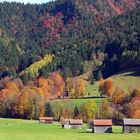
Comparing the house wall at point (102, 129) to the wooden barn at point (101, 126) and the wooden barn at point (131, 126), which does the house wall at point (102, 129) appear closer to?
the wooden barn at point (101, 126)

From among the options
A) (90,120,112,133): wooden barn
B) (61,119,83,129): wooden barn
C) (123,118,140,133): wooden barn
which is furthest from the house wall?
(61,119,83,129): wooden barn

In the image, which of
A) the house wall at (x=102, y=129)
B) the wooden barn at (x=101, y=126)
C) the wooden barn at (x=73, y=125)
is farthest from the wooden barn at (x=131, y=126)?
the wooden barn at (x=73, y=125)

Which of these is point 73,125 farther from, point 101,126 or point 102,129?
point 102,129

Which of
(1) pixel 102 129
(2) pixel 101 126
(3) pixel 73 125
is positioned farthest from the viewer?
(3) pixel 73 125

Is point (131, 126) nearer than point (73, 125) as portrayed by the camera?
Yes

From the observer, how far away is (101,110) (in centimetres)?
16688

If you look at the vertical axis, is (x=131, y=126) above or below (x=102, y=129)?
above

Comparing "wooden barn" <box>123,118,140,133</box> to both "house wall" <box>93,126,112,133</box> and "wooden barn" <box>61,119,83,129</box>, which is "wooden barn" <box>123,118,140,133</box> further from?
"wooden barn" <box>61,119,83,129</box>

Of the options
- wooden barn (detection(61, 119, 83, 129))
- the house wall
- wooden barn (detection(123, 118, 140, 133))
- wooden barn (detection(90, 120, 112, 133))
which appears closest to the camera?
wooden barn (detection(123, 118, 140, 133))

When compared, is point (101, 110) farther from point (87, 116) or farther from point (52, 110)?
point (52, 110)

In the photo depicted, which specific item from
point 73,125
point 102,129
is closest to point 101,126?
point 102,129

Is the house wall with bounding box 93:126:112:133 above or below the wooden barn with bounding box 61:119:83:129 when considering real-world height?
below

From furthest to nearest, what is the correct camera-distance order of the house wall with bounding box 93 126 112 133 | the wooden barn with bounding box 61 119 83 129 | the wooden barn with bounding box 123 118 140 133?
the wooden barn with bounding box 61 119 83 129 → the house wall with bounding box 93 126 112 133 → the wooden barn with bounding box 123 118 140 133

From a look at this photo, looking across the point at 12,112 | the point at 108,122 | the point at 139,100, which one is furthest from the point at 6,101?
the point at 108,122
